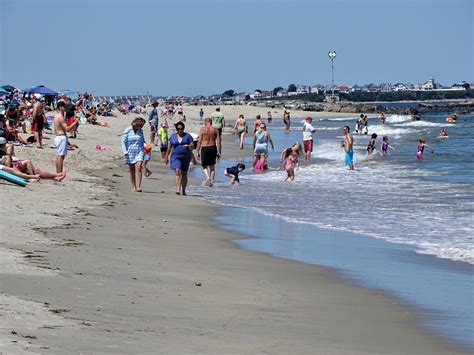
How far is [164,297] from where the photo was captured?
7.06 metres

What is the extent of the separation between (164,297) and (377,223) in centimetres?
686

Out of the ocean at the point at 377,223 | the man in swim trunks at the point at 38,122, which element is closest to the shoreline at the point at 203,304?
the ocean at the point at 377,223

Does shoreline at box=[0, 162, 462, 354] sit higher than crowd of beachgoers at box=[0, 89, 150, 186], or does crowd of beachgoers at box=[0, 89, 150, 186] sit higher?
crowd of beachgoers at box=[0, 89, 150, 186]

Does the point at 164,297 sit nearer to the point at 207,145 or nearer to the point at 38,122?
the point at 207,145

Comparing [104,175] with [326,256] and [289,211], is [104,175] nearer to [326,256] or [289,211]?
[289,211]

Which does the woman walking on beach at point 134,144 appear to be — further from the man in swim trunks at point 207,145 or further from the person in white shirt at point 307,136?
the person in white shirt at point 307,136

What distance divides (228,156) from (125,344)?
24552mm

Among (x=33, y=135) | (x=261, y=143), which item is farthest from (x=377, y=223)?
(x=33, y=135)

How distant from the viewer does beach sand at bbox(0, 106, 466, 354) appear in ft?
18.4

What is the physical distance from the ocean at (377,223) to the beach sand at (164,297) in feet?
1.46

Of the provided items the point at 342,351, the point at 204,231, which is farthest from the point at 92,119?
the point at 342,351

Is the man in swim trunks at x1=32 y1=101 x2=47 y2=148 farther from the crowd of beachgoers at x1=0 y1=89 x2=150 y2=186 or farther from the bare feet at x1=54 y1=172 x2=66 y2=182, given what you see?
the bare feet at x1=54 y1=172 x2=66 y2=182

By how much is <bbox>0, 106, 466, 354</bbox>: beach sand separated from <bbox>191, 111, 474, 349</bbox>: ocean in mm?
446

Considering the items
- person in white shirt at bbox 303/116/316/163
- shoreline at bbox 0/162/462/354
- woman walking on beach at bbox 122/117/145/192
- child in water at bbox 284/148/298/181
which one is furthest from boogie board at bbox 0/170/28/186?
person in white shirt at bbox 303/116/316/163
